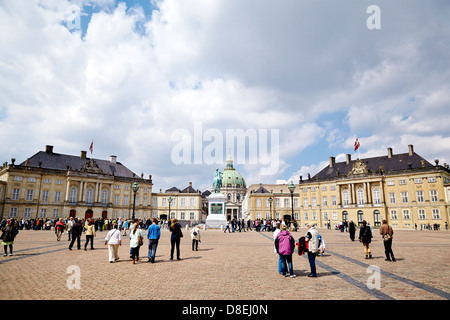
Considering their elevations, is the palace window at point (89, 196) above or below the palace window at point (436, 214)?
above

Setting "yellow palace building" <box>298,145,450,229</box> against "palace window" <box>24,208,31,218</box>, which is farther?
"palace window" <box>24,208,31,218</box>

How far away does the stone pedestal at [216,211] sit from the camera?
37.2 m

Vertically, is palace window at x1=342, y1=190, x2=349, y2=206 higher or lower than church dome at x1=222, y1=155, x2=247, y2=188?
lower

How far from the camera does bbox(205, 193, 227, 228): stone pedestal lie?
37156 millimetres

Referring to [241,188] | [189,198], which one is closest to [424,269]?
[189,198]

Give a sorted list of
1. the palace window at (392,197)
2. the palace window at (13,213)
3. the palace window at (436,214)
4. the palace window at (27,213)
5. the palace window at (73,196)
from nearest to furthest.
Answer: the palace window at (436,214), the palace window at (13,213), the palace window at (27,213), the palace window at (392,197), the palace window at (73,196)

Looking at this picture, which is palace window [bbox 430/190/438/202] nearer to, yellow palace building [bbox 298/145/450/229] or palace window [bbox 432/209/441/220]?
yellow palace building [bbox 298/145/450/229]

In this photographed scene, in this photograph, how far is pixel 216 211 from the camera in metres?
37.8

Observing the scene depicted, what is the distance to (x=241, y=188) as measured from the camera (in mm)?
138500

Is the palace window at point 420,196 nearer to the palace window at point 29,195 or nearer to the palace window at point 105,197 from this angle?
the palace window at point 105,197

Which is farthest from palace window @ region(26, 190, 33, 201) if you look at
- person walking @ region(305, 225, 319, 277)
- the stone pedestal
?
person walking @ region(305, 225, 319, 277)

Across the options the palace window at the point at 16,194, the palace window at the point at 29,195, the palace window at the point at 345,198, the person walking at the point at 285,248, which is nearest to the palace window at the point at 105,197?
the palace window at the point at 29,195
